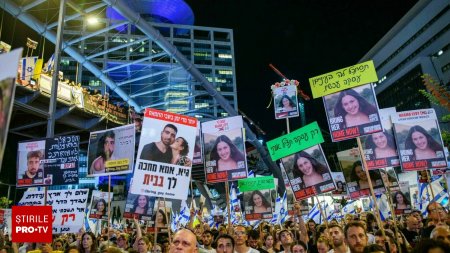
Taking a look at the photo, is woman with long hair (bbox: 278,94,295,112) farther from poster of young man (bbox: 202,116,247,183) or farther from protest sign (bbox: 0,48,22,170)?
protest sign (bbox: 0,48,22,170)

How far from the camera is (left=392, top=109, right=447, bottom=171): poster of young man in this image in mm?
10594

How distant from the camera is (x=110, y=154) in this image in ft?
34.4

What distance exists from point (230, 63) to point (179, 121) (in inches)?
4626

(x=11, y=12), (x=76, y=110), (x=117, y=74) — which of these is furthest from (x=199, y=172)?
(x=117, y=74)

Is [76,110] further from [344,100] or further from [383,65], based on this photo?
[383,65]

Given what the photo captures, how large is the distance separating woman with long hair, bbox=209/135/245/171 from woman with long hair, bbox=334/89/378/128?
3.07 m

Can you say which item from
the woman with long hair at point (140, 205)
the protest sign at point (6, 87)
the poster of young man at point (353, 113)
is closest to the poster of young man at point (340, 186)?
the woman with long hair at point (140, 205)

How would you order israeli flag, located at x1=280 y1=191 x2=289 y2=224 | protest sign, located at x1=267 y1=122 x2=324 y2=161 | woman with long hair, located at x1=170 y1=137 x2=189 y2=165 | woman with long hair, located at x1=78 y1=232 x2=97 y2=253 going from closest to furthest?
1. woman with long hair, located at x1=170 y1=137 x2=189 y2=165
2. woman with long hair, located at x1=78 y1=232 x2=97 y2=253
3. protest sign, located at x1=267 y1=122 x2=324 y2=161
4. israeli flag, located at x1=280 y1=191 x2=289 y2=224

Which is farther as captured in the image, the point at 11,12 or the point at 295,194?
the point at 11,12

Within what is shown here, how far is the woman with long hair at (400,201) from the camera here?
13312mm

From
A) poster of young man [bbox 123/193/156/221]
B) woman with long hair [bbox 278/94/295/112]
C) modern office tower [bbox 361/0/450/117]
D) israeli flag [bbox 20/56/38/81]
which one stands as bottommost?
poster of young man [bbox 123/193/156/221]

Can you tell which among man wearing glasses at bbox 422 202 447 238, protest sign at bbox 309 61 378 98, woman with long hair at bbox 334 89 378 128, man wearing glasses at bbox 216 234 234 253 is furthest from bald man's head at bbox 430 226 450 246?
protest sign at bbox 309 61 378 98

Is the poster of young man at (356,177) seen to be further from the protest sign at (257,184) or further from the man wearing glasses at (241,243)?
the man wearing glasses at (241,243)

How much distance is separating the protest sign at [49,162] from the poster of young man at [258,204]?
593cm
